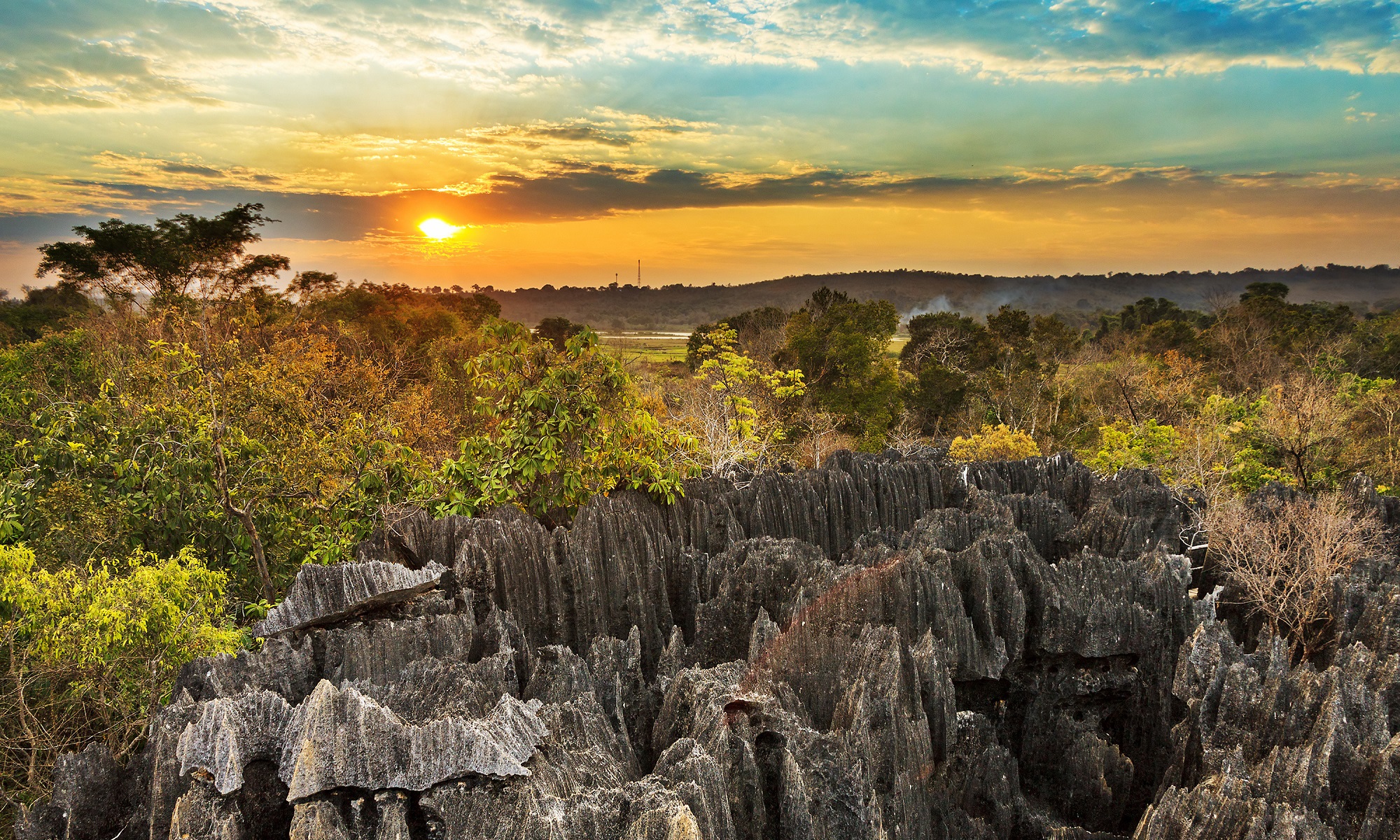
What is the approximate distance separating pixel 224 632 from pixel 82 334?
102ft

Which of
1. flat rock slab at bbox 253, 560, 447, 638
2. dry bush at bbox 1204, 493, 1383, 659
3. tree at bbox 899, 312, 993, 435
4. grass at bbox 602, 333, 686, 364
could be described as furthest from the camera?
grass at bbox 602, 333, 686, 364

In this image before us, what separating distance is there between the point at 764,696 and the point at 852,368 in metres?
42.9

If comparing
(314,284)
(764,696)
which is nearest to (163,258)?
(314,284)

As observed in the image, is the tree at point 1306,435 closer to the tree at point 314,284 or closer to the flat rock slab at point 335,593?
the flat rock slab at point 335,593

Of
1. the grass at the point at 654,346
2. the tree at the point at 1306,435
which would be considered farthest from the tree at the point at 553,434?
the grass at the point at 654,346

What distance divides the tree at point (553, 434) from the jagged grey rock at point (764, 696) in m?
0.98

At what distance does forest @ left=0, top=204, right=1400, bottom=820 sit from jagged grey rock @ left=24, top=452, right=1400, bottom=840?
1.78 meters

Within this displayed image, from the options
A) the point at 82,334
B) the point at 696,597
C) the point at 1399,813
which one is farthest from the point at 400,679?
the point at 82,334

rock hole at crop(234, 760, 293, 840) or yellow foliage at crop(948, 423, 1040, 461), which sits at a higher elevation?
rock hole at crop(234, 760, 293, 840)

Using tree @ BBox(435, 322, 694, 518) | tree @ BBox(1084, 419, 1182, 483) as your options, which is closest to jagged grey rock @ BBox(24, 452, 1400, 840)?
tree @ BBox(435, 322, 694, 518)

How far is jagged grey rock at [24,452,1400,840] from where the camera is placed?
7.31 m

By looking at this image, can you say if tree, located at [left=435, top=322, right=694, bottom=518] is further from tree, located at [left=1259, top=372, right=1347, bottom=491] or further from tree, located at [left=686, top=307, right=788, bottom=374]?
tree, located at [left=686, top=307, right=788, bottom=374]

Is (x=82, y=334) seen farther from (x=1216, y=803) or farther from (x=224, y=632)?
(x=1216, y=803)

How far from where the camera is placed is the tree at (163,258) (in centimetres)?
3822
